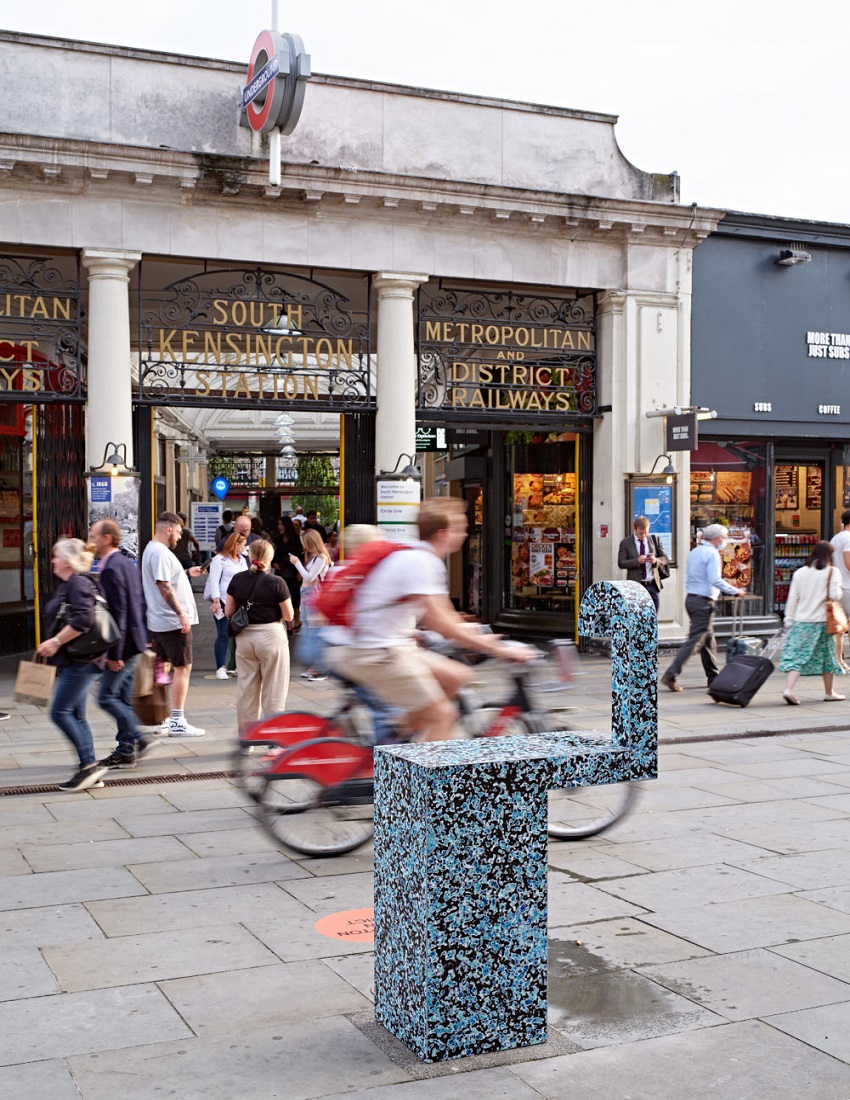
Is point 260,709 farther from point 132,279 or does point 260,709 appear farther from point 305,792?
point 132,279

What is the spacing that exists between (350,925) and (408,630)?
1.55 m

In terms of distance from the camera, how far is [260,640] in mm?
8758

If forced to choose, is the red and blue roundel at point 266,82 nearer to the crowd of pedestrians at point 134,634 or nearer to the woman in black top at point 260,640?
the crowd of pedestrians at point 134,634

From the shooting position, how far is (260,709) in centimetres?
898

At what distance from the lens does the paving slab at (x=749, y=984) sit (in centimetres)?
432

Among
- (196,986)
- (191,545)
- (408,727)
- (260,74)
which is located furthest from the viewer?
(191,545)

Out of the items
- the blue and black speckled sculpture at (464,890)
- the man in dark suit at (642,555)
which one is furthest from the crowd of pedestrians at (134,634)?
the man in dark suit at (642,555)

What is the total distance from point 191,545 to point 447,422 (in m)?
6.17

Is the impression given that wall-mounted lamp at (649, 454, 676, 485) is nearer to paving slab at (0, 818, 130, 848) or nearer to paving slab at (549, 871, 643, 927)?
paving slab at (0, 818, 130, 848)

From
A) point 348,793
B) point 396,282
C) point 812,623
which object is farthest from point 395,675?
point 396,282

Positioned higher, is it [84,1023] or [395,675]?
[395,675]

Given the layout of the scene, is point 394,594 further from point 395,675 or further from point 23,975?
point 23,975

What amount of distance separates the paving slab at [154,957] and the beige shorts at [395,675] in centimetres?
144

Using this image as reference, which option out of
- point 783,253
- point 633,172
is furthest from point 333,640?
point 783,253
